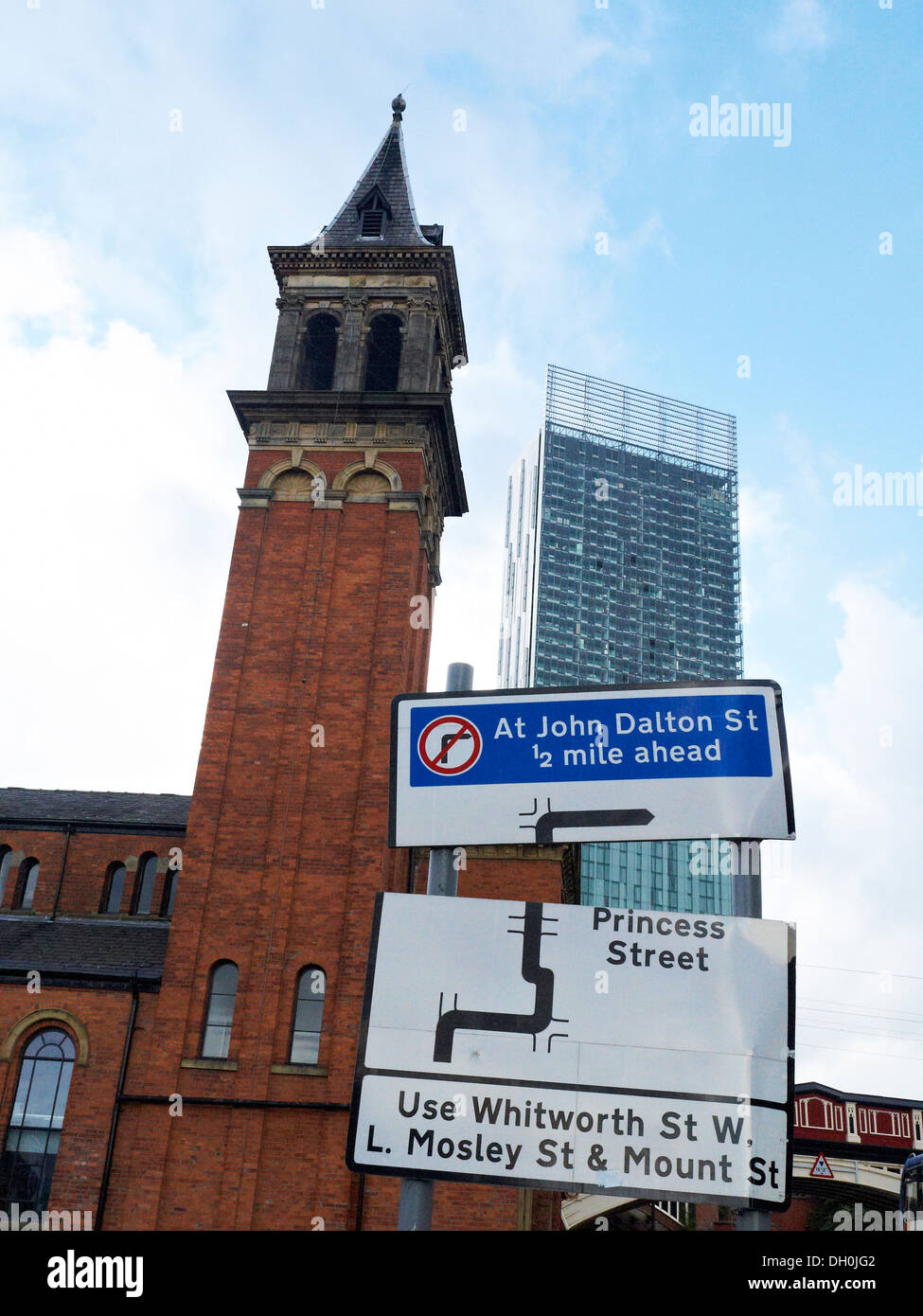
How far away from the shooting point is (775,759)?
170 inches

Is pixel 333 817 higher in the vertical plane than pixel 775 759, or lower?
higher

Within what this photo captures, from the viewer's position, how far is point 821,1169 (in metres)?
43.5

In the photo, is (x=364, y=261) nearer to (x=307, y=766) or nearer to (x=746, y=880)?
(x=307, y=766)

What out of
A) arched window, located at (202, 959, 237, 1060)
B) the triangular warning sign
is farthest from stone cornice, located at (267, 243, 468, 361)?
the triangular warning sign

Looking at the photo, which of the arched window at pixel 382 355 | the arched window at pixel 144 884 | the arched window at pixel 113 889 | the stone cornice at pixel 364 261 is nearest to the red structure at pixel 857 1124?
the arched window at pixel 144 884

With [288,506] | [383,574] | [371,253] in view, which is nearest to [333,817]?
A: [383,574]

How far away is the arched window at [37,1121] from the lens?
22906 millimetres

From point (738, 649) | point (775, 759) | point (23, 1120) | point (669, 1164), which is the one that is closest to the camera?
point (669, 1164)

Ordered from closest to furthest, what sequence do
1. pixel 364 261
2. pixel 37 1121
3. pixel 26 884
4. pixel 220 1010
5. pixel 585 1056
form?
pixel 585 1056 < pixel 37 1121 < pixel 220 1010 < pixel 26 884 < pixel 364 261

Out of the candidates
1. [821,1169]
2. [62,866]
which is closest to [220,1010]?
[62,866]

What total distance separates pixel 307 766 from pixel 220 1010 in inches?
234

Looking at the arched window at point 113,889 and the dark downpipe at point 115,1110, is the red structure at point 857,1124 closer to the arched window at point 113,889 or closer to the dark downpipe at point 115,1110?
the arched window at point 113,889
